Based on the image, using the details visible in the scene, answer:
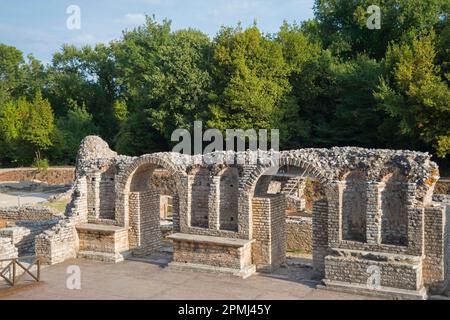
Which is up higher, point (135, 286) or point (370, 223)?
point (370, 223)

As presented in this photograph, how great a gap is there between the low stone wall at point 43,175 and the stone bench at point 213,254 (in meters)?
29.9

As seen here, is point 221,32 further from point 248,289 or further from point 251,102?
point 248,289

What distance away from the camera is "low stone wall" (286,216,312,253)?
1744cm

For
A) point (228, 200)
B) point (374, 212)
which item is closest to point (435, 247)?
point (374, 212)

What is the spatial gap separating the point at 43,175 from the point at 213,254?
33908 millimetres

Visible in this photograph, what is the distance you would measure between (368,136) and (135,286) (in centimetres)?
2249

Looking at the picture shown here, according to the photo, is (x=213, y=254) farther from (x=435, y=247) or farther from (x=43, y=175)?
(x=43, y=175)

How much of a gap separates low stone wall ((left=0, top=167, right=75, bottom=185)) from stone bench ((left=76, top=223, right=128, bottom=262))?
1067 inches

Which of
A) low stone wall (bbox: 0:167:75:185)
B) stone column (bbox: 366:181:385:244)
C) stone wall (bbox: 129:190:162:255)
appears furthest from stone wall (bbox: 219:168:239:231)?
low stone wall (bbox: 0:167:75:185)

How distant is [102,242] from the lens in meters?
15.8

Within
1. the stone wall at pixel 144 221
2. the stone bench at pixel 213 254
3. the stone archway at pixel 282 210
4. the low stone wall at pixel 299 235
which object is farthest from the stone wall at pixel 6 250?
the low stone wall at pixel 299 235

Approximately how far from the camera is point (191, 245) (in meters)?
14.3

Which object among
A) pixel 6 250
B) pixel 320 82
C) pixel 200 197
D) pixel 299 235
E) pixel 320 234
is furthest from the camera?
pixel 320 82
